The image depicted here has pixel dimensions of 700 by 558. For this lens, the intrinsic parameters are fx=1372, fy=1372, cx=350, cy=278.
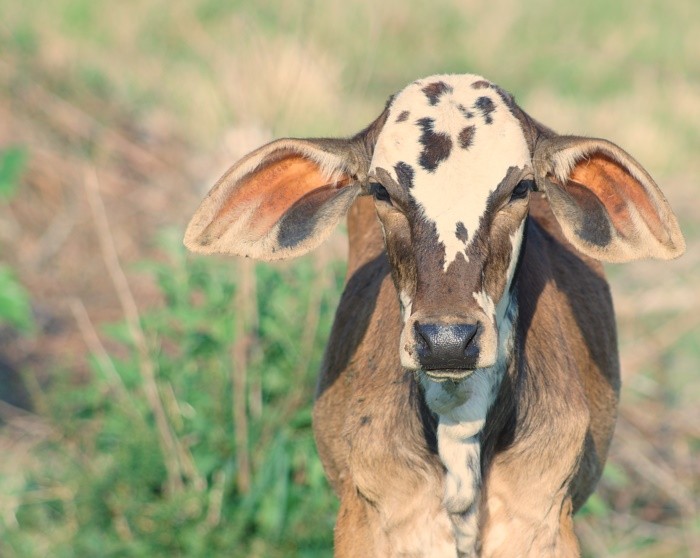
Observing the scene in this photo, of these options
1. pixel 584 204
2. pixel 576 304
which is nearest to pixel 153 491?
pixel 576 304

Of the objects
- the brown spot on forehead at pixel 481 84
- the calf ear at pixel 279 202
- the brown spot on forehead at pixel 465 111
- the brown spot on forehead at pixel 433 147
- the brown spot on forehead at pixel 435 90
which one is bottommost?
the calf ear at pixel 279 202

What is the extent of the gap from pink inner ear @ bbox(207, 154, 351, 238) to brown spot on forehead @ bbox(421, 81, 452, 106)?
1.29ft

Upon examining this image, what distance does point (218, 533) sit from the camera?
6.20 meters

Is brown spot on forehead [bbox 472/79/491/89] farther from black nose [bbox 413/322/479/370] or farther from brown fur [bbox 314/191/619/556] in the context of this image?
black nose [bbox 413/322/479/370]

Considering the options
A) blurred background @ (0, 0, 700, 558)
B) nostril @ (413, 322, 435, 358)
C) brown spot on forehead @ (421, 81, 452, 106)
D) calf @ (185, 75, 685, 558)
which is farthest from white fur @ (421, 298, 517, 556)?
blurred background @ (0, 0, 700, 558)

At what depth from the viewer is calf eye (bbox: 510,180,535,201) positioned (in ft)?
13.4

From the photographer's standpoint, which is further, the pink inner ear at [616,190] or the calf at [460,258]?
the pink inner ear at [616,190]

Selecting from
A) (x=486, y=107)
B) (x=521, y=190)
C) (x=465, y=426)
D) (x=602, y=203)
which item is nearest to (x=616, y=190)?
(x=602, y=203)

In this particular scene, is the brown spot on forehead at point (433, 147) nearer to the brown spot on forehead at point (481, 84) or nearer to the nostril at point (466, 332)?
the brown spot on forehead at point (481, 84)

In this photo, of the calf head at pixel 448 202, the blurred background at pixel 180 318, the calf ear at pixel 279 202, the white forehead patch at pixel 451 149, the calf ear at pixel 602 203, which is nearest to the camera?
the calf head at pixel 448 202

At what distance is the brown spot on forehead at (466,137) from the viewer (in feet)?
13.4

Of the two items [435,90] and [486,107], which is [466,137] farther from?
[435,90]

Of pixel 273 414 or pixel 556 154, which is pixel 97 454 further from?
pixel 556 154

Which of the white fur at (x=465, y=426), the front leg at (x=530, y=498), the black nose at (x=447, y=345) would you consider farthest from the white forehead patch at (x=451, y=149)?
the front leg at (x=530, y=498)
